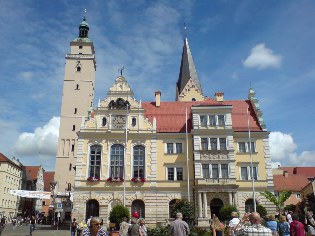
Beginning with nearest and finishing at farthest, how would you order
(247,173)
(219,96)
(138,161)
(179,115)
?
(247,173), (138,161), (179,115), (219,96)

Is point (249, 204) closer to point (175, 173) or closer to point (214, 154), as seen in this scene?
point (214, 154)

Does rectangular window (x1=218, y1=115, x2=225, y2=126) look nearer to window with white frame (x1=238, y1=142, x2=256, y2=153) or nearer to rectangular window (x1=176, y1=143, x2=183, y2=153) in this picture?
window with white frame (x1=238, y1=142, x2=256, y2=153)

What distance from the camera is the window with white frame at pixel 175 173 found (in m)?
41.5

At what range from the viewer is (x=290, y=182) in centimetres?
7488

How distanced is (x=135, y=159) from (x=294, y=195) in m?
45.9

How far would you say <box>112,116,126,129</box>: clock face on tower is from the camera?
43.1 metres

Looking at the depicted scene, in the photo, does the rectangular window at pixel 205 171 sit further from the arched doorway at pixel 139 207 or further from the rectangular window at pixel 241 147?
the arched doorway at pixel 139 207

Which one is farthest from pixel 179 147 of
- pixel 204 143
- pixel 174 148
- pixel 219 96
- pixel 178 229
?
pixel 178 229

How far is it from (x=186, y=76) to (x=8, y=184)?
47.0 meters

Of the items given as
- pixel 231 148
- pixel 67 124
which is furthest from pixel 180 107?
pixel 67 124

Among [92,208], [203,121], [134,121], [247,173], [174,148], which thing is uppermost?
[134,121]

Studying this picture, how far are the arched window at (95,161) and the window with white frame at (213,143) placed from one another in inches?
509

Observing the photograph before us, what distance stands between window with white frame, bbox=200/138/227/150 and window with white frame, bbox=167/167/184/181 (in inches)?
156

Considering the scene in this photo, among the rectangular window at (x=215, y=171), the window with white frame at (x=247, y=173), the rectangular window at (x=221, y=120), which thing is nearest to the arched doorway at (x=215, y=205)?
the rectangular window at (x=215, y=171)
